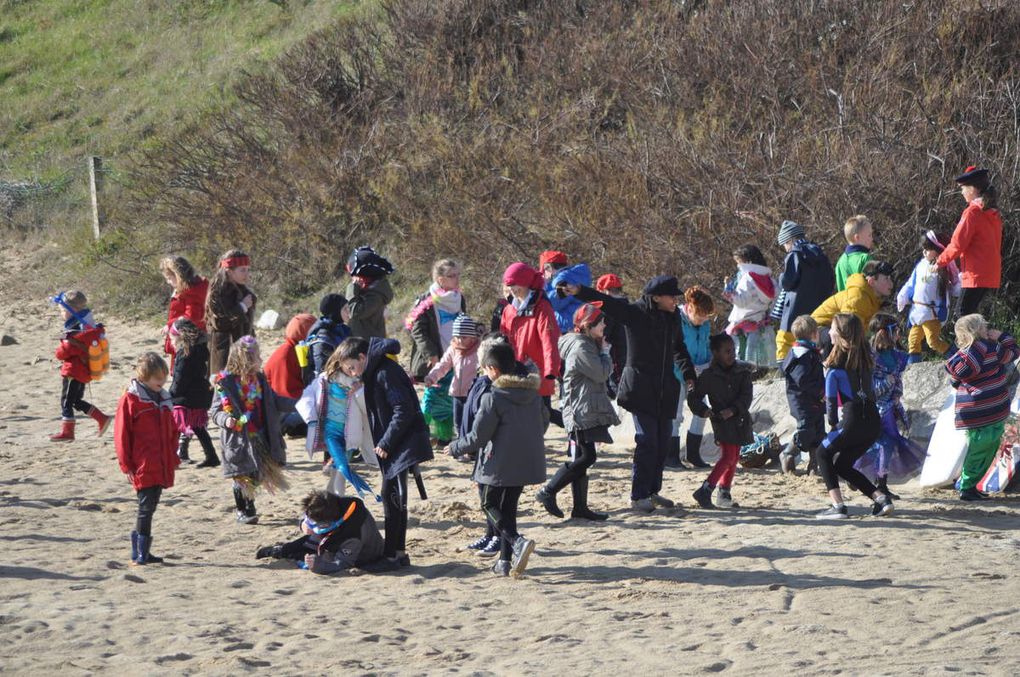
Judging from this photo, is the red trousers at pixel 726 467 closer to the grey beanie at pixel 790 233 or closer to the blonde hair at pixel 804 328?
the blonde hair at pixel 804 328

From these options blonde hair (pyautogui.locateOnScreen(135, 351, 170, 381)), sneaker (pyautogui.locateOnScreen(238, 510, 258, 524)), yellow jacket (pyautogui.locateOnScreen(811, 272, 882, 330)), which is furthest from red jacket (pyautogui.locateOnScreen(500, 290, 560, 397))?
blonde hair (pyautogui.locateOnScreen(135, 351, 170, 381))

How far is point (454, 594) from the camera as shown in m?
7.02

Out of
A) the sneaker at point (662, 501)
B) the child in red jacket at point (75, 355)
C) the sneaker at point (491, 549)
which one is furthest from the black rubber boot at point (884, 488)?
the child in red jacket at point (75, 355)

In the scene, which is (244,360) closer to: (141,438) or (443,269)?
(141,438)

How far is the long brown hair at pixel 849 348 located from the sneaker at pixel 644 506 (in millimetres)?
1468

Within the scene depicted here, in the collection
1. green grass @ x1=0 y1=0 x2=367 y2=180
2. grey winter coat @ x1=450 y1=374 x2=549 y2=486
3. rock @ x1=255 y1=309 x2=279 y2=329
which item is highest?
green grass @ x1=0 y1=0 x2=367 y2=180

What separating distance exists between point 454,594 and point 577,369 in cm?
188

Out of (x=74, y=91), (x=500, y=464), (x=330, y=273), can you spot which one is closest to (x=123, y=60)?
(x=74, y=91)

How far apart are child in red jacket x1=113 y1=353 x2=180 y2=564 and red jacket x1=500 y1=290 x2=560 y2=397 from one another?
247 centimetres

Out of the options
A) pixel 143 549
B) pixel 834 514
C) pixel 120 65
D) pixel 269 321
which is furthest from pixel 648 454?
pixel 120 65

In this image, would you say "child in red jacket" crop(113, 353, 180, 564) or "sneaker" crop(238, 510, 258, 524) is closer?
"child in red jacket" crop(113, 353, 180, 564)

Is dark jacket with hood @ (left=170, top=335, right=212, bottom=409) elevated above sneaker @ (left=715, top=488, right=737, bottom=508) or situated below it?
above

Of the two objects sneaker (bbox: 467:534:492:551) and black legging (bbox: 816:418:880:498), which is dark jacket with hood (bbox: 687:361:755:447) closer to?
black legging (bbox: 816:418:880:498)

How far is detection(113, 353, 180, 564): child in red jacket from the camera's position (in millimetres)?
7539
